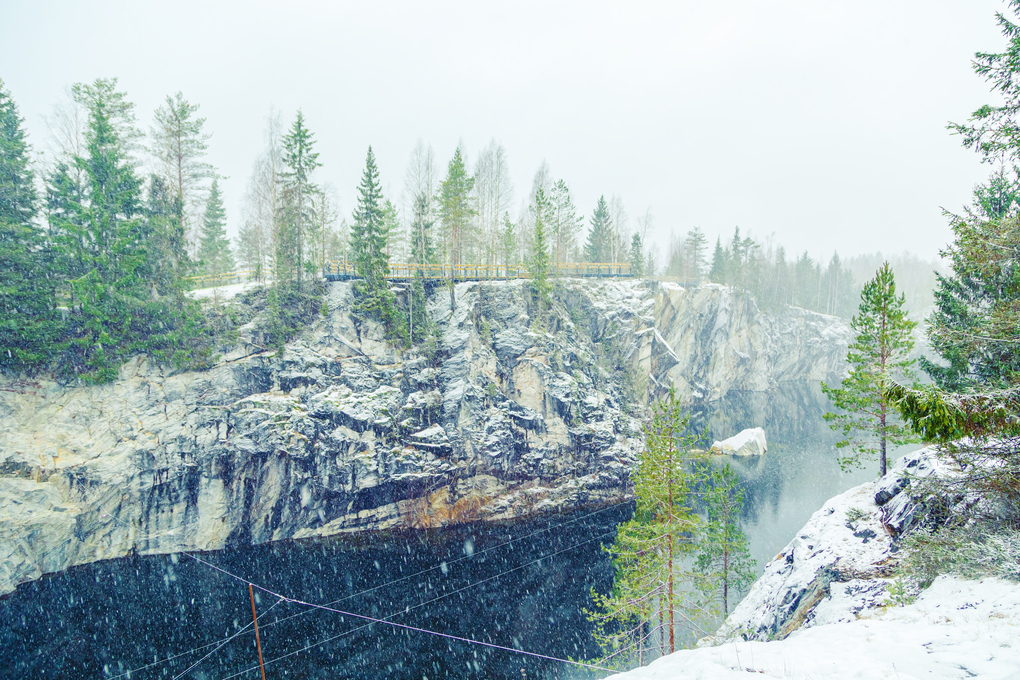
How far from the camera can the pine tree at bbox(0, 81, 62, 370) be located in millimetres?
19359

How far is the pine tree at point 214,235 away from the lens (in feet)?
117

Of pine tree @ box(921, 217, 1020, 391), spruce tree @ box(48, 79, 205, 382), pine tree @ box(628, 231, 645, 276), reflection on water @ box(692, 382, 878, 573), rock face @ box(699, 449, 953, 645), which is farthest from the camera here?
pine tree @ box(628, 231, 645, 276)

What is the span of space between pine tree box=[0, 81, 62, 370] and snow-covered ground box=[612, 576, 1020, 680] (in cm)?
2793

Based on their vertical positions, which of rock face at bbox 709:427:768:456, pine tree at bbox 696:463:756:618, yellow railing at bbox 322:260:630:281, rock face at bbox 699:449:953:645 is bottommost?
rock face at bbox 709:427:768:456

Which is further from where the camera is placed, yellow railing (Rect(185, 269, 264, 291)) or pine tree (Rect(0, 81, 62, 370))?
yellow railing (Rect(185, 269, 264, 291))

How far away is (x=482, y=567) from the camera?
21781mm

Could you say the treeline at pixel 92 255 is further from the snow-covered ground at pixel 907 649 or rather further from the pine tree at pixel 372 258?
the snow-covered ground at pixel 907 649

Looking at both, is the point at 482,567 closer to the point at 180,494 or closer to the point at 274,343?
the point at 180,494

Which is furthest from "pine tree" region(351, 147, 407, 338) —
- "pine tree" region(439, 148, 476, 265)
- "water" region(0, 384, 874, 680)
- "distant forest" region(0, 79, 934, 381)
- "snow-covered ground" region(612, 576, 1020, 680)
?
"snow-covered ground" region(612, 576, 1020, 680)

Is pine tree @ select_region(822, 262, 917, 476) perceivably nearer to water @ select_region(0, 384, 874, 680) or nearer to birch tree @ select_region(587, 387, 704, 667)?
birch tree @ select_region(587, 387, 704, 667)

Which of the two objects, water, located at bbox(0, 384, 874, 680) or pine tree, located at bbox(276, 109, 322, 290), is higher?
pine tree, located at bbox(276, 109, 322, 290)

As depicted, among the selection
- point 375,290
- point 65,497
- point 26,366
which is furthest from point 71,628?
point 375,290

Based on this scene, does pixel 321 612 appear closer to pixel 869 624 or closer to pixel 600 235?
pixel 869 624

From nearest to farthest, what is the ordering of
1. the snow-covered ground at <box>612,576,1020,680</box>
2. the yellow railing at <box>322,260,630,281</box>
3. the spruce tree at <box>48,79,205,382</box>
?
the snow-covered ground at <box>612,576,1020,680</box>, the spruce tree at <box>48,79,205,382</box>, the yellow railing at <box>322,260,630,281</box>
